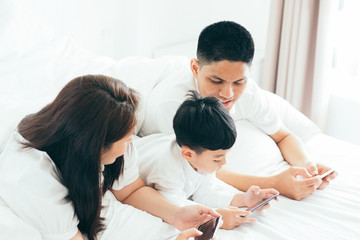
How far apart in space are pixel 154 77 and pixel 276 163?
59cm

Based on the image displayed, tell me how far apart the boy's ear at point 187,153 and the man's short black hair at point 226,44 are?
34 cm

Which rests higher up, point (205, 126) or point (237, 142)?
point (205, 126)

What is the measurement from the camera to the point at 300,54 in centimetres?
254

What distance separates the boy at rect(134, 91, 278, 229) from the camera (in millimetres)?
1252

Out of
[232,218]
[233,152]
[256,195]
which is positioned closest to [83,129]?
[232,218]

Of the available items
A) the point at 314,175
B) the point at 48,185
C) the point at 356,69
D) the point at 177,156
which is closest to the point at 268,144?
the point at 314,175

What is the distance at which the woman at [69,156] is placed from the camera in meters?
1.03

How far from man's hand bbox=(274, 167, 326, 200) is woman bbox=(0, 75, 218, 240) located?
24.7 inches

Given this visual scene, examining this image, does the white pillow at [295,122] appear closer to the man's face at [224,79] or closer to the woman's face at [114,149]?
the man's face at [224,79]

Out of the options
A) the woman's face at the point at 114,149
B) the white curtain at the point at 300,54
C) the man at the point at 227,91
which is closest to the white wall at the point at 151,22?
the white curtain at the point at 300,54

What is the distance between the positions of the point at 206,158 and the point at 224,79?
30cm

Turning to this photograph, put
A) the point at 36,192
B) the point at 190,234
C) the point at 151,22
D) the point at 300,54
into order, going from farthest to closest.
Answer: the point at 151,22
the point at 300,54
the point at 190,234
the point at 36,192

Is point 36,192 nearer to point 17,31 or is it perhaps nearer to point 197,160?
point 197,160

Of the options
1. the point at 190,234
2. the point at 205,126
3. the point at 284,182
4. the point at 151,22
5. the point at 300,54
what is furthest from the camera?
the point at 151,22
